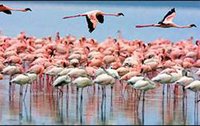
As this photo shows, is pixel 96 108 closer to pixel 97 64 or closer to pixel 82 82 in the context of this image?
pixel 82 82

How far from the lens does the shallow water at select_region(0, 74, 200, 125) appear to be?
11.7m

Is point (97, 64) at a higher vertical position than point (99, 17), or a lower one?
lower

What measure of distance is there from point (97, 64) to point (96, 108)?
8.49ft

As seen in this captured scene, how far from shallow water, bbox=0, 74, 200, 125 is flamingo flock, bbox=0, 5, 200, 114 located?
0.18m

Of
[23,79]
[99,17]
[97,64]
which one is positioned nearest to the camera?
[23,79]

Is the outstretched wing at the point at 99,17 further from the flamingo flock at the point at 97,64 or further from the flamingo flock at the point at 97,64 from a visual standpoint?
the flamingo flock at the point at 97,64

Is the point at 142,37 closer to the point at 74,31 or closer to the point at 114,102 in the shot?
the point at 74,31

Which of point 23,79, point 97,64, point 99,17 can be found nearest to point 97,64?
point 97,64

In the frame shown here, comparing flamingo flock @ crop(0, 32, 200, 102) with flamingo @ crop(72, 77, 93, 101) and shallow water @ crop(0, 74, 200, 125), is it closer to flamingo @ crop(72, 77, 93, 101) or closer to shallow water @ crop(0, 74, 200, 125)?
flamingo @ crop(72, 77, 93, 101)

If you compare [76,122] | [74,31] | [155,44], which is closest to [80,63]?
[155,44]

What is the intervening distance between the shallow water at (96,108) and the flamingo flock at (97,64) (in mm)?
178

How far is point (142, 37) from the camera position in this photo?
87.6 ft

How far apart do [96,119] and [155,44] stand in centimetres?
684

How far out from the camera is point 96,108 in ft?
41.6
